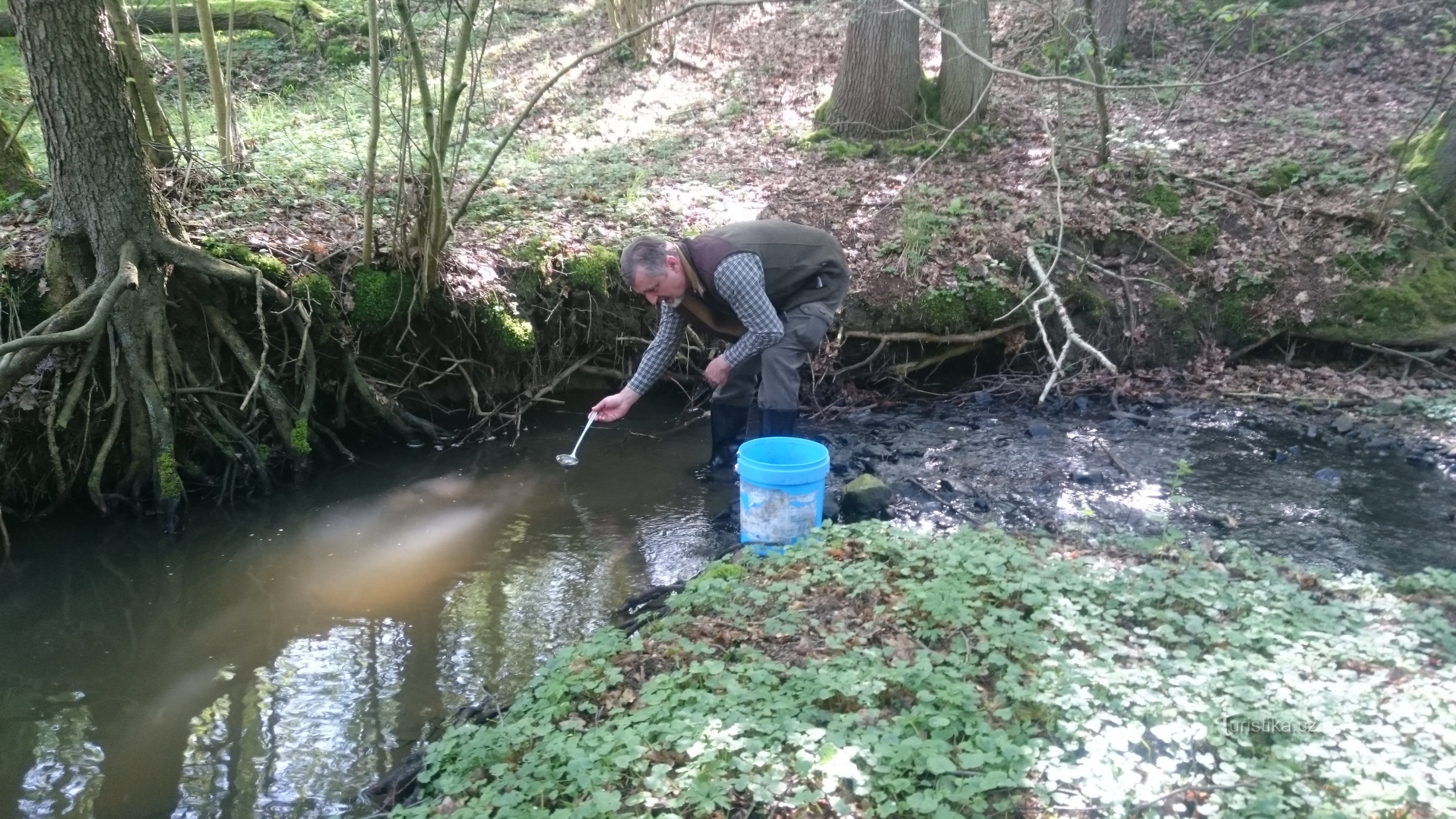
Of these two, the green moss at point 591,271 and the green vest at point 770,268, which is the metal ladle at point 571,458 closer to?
the green vest at point 770,268

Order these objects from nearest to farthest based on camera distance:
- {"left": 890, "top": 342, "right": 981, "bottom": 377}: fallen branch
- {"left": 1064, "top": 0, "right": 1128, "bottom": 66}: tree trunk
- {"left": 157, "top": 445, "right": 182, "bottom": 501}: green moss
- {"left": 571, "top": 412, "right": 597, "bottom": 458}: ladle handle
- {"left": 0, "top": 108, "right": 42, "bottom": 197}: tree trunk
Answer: {"left": 571, "top": 412, "right": 597, "bottom": 458}: ladle handle
{"left": 157, "top": 445, "right": 182, "bottom": 501}: green moss
{"left": 0, "top": 108, "right": 42, "bottom": 197}: tree trunk
{"left": 890, "top": 342, "right": 981, "bottom": 377}: fallen branch
{"left": 1064, "top": 0, "right": 1128, "bottom": 66}: tree trunk

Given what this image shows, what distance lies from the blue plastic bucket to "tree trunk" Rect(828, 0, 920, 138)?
6056 millimetres

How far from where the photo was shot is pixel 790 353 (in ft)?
17.5

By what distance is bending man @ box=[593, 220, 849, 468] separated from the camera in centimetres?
495

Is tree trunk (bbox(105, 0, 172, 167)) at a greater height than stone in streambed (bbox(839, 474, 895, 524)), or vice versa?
tree trunk (bbox(105, 0, 172, 167))

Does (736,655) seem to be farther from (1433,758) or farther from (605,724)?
(1433,758)

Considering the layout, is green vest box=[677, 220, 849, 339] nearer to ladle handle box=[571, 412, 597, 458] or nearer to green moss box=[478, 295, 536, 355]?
ladle handle box=[571, 412, 597, 458]

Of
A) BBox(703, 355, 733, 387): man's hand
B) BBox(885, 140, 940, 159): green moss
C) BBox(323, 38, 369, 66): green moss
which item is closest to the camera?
BBox(703, 355, 733, 387): man's hand

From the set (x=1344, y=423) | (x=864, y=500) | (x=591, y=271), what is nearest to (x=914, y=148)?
(x=591, y=271)

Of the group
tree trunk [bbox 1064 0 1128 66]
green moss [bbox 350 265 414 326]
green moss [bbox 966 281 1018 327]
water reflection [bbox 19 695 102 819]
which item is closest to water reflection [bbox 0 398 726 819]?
water reflection [bbox 19 695 102 819]

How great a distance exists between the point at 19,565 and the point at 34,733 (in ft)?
6.01

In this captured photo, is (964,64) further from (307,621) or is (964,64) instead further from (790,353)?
(307,621)

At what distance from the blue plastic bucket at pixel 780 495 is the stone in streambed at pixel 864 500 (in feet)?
2.09

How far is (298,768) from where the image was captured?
3480mm
